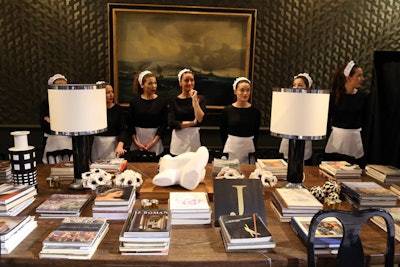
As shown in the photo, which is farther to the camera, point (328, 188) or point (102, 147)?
point (102, 147)

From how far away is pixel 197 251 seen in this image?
154cm

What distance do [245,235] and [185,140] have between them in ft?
7.66

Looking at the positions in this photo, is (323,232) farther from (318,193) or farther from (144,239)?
(144,239)

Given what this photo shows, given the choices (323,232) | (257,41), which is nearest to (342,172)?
(323,232)

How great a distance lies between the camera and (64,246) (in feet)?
4.86

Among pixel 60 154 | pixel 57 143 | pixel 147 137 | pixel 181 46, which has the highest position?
pixel 181 46

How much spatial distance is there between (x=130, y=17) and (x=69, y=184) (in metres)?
2.73

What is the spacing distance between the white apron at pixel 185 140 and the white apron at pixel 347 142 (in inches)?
61.3

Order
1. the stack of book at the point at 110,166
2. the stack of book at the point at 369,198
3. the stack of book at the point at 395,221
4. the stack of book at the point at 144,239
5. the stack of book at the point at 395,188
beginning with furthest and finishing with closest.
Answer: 1. the stack of book at the point at 110,166
2. the stack of book at the point at 395,188
3. the stack of book at the point at 369,198
4. the stack of book at the point at 395,221
5. the stack of book at the point at 144,239

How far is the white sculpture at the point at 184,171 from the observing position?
83.2 inches

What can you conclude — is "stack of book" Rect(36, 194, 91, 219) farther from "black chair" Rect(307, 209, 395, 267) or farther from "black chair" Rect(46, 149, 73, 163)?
"black chair" Rect(46, 149, 73, 163)

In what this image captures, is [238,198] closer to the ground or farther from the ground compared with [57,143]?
farther from the ground

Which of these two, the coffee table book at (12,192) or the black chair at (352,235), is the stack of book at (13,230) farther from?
the black chair at (352,235)

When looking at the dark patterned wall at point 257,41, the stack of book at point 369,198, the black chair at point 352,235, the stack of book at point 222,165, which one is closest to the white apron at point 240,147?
the stack of book at point 222,165
